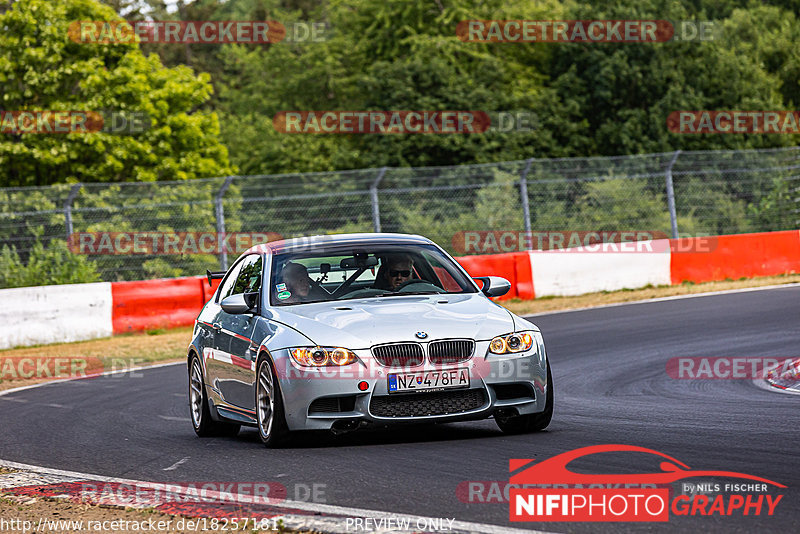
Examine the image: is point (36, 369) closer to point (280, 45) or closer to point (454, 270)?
point (454, 270)

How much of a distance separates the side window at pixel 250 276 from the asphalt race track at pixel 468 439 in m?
1.13

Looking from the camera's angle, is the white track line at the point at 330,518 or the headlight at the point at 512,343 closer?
the white track line at the point at 330,518

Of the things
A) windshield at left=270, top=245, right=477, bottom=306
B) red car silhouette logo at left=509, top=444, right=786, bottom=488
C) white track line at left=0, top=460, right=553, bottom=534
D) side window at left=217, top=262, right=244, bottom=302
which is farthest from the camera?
side window at left=217, top=262, right=244, bottom=302

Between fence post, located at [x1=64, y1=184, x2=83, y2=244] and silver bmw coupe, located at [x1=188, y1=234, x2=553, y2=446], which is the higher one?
fence post, located at [x1=64, y1=184, x2=83, y2=244]

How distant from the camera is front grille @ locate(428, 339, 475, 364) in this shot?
7742mm

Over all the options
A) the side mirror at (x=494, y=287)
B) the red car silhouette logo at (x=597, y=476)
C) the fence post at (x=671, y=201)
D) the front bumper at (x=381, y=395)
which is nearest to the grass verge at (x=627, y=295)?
the fence post at (x=671, y=201)

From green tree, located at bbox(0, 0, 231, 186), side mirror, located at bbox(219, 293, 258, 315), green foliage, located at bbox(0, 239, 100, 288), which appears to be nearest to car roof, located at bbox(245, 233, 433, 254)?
side mirror, located at bbox(219, 293, 258, 315)

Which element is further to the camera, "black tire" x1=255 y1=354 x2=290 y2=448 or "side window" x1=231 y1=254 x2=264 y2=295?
"side window" x1=231 y1=254 x2=264 y2=295

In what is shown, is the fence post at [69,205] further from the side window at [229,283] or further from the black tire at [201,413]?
the black tire at [201,413]

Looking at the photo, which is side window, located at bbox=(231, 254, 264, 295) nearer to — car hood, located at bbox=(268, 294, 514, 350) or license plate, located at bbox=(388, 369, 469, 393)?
car hood, located at bbox=(268, 294, 514, 350)

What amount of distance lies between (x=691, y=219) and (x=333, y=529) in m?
20.8

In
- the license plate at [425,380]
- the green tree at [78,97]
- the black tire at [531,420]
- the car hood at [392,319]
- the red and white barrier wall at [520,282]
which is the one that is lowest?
the red and white barrier wall at [520,282]

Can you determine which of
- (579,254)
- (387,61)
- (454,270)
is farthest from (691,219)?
(387,61)

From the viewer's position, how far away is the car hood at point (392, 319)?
779 cm
